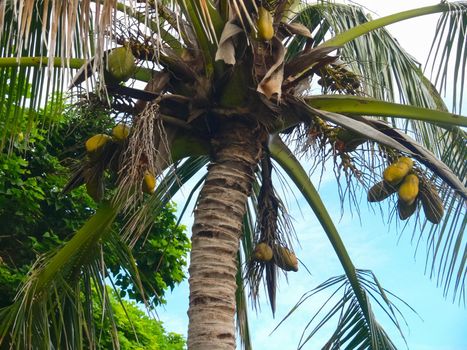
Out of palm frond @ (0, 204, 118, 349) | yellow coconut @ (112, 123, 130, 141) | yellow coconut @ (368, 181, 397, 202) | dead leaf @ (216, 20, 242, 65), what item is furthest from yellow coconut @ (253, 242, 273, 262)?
dead leaf @ (216, 20, 242, 65)

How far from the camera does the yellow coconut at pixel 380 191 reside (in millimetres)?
4457

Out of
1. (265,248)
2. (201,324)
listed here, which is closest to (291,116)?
(265,248)

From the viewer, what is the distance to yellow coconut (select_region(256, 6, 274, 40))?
407 cm

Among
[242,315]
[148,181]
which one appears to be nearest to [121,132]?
[148,181]

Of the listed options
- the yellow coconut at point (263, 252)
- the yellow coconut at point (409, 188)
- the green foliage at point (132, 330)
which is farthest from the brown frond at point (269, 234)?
the green foliage at point (132, 330)

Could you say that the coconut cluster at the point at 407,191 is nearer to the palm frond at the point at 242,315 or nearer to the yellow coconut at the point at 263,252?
the yellow coconut at the point at 263,252

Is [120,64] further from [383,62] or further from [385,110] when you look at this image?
[383,62]

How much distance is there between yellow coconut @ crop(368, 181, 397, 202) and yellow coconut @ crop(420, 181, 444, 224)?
0.48 feet

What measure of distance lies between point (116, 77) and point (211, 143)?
65 cm

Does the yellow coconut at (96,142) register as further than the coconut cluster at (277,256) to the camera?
No

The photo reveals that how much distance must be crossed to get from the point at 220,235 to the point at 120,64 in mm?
921

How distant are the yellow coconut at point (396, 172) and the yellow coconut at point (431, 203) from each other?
6.5 inches

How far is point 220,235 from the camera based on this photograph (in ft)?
13.9

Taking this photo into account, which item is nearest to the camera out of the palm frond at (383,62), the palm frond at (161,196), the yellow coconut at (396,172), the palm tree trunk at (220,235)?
the palm tree trunk at (220,235)
